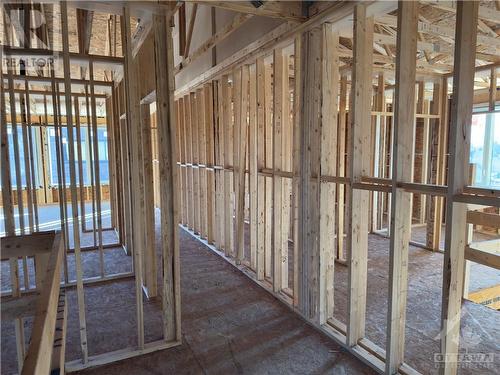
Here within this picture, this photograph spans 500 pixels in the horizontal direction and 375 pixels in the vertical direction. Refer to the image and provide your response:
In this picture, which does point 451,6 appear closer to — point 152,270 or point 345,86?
point 345,86

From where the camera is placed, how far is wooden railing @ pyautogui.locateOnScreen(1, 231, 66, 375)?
0.89 meters

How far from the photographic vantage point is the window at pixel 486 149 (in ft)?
22.9

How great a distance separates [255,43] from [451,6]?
2083mm

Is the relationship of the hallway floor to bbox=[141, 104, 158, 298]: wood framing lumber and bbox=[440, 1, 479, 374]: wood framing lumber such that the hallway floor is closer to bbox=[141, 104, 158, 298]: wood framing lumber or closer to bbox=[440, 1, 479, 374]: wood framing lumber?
bbox=[141, 104, 158, 298]: wood framing lumber

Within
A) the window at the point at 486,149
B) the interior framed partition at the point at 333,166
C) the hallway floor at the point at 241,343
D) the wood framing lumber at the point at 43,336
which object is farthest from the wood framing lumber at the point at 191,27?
the window at the point at 486,149

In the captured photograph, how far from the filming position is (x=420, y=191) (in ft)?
7.08

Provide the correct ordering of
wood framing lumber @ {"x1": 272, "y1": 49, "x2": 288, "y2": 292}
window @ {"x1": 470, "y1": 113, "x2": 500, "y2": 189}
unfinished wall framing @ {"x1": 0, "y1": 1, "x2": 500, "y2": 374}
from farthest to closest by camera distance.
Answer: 1. window @ {"x1": 470, "y1": 113, "x2": 500, "y2": 189}
2. wood framing lumber @ {"x1": 272, "y1": 49, "x2": 288, "y2": 292}
3. unfinished wall framing @ {"x1": 0, "y1": 1, "x2": 500, "y2": 374}

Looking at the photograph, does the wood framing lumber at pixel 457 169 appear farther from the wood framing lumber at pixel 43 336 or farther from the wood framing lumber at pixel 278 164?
the wood framing lumber at pixel 43 336


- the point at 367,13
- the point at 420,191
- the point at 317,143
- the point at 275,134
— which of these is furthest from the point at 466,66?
the point at 275,134

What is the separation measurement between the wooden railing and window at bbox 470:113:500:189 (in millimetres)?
7705

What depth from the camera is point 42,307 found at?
1092 mm

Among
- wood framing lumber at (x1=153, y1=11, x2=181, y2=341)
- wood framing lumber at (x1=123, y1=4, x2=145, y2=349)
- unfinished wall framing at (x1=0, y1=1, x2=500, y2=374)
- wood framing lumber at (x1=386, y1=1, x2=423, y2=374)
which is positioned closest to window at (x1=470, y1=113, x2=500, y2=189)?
unfinished wall framing at (x1=0, y1=1, x2=500, y2=374)

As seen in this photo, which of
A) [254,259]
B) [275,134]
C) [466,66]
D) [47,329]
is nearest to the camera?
[47,329]

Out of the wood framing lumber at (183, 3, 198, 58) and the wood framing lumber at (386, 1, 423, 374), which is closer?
the wood framing lumber at (386, 1, 423, 374)
